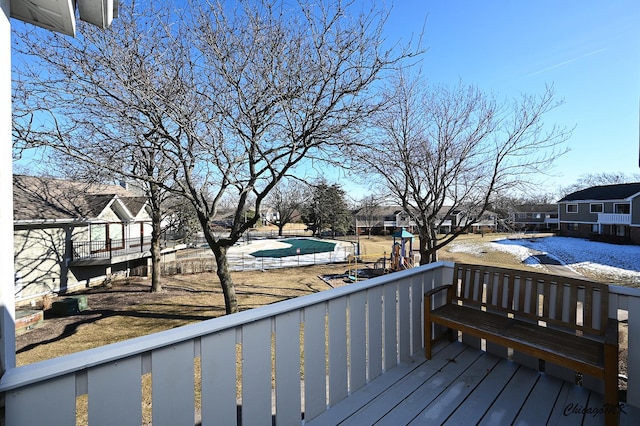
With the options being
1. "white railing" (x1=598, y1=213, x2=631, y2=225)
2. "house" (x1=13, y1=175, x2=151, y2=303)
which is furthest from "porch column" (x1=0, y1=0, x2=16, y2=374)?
"white railing" (x1=598, y1=213, x2=631, y2=225)

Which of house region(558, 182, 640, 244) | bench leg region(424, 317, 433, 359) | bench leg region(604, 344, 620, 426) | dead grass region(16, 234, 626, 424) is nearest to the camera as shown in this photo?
bench leg region(604, 344, 620, 426)

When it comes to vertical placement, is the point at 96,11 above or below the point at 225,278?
above

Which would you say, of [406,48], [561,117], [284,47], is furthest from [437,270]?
[561,117]

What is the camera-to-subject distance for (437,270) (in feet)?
10.4

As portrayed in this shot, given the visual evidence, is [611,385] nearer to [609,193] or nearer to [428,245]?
[428,245]

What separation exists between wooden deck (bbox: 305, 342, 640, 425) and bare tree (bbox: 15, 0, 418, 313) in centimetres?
437

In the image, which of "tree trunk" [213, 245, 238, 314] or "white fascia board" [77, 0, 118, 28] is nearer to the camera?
"white fascia board" [77, 0, 118, 28]

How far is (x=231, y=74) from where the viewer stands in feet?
17.3

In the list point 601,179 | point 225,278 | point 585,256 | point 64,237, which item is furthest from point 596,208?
point 64,237

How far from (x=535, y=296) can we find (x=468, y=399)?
111 cm

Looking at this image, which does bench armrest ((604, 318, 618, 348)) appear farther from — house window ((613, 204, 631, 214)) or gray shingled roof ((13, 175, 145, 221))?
house window ((613, 204, 631, 214))

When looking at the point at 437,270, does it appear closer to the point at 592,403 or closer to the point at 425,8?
the point at 592,403

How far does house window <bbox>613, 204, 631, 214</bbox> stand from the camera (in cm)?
2573

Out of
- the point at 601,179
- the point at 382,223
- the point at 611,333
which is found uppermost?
the point at 601,179
